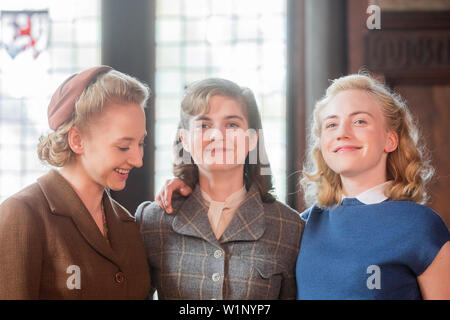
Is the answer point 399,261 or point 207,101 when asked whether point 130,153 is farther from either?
point 399,261

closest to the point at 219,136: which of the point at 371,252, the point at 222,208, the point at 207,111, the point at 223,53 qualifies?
the point at 207,111

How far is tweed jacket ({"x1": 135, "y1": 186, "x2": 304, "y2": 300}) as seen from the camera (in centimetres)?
128

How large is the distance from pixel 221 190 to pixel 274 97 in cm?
191

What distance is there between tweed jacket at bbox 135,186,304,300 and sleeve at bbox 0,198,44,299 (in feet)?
1.11

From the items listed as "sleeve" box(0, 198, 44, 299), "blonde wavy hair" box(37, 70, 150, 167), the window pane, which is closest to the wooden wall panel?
the window pane

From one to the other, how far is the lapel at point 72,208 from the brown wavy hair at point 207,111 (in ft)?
1.09

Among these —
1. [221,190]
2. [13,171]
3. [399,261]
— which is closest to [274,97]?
[13,171]

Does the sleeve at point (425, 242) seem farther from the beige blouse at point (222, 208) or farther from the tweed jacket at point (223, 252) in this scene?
the beige blouse at point (222, 208)

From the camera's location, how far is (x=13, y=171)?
3129 millimetres

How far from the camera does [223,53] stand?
3.26 metres

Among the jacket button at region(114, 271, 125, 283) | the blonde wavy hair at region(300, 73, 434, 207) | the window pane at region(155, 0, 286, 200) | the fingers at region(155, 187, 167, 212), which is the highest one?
the window pane at region(155, 0, 286, 200)

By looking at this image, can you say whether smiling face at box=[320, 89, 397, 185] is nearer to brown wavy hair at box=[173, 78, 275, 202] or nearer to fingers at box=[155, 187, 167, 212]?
brown wavy hair at box=[173, 78, 275, 202]

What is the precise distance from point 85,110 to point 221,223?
0.46 meters

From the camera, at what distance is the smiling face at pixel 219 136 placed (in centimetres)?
130
